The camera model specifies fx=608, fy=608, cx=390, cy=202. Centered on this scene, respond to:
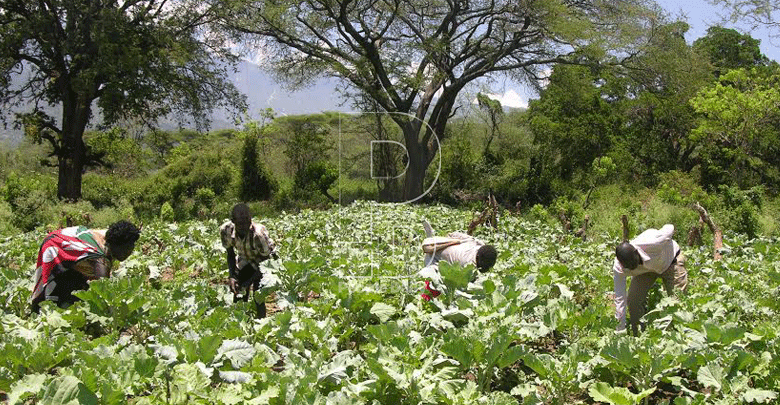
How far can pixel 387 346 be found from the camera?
3.24 metres

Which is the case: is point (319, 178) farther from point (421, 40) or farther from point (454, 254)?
point (454, 254)

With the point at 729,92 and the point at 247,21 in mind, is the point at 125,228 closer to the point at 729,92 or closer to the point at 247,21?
the point at 247,21

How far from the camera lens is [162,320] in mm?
4340

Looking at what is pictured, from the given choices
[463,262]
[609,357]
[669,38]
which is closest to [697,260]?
[463,262]

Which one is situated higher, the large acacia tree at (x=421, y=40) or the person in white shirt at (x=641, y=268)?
the large acacia tree at (x=421, y=40)

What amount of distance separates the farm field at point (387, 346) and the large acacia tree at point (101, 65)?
494 inches

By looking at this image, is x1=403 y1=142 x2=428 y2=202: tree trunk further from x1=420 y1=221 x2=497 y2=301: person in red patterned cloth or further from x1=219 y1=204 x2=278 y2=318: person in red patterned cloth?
x1=219 y1=204 x2=278 y2=318: person in red patterned cloth

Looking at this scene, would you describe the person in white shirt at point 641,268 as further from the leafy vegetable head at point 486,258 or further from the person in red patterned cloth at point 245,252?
the person in red patterned cloth at point 245,252

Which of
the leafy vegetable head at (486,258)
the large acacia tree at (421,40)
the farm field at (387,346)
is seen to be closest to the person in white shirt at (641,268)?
the farm field at (387,346)

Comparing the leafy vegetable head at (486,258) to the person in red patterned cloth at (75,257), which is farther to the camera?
the leafy vegetable head at (486,258)

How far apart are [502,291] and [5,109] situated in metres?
19.3

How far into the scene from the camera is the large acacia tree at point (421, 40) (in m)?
17.6

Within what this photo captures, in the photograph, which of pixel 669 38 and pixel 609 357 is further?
pixel 669 38

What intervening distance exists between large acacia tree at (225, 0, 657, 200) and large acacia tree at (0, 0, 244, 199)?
5.60ft
